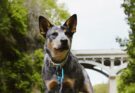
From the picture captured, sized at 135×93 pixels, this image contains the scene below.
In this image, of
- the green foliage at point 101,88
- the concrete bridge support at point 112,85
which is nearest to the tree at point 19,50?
the concrete bridge support at point 112,85

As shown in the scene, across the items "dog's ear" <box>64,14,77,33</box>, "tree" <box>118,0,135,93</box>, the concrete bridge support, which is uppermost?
"dog's ear" <box>64,14,77,33</box>

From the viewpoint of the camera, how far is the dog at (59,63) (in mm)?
5848

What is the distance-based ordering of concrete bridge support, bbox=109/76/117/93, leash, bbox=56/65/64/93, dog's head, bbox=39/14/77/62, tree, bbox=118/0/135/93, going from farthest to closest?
concrete bridge support, bbox=109/76/117/93 → tree, bbox=118/0/135/93 → leash, bbox=56/65/64/93 → dog's head, bbox=39/14/77/62

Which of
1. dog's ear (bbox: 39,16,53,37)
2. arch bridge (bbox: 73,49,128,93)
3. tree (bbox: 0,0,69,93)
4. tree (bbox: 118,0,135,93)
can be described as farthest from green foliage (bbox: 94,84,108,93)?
dog's ear (bbox: 39,16,53,37)

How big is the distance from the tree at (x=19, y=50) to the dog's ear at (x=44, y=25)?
3129cm

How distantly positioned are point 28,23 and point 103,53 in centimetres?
3402

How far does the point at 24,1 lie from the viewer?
51344 millimetres

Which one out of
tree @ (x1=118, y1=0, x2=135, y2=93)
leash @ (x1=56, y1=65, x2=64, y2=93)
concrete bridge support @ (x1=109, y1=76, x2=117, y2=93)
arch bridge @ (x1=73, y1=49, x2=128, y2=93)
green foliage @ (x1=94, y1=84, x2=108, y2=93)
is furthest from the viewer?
green foliage @ (x1=94, y1=84, x2=108, y2=93)

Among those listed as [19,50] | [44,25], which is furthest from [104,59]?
[44,25]

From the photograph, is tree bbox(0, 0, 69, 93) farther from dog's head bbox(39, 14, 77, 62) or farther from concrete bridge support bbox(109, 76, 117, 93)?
concrete bridge support bbox(109, 76, 117, 93)

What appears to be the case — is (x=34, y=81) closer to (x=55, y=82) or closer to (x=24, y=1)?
(x=24, y=1)

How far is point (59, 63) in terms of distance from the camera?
5879mm

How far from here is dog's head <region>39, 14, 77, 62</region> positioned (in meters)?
5.76

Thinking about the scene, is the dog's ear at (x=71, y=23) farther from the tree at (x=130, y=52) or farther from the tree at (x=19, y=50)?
the tree at (x=130, y=52)
